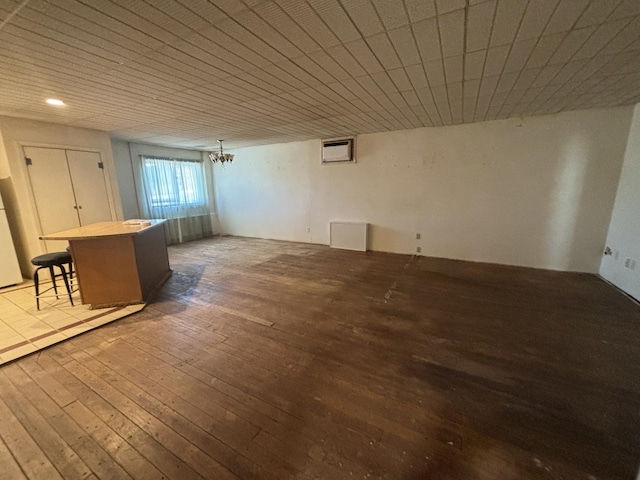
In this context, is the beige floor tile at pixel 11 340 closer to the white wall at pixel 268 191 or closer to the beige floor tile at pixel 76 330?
the beige floor tile at pixel 76 330

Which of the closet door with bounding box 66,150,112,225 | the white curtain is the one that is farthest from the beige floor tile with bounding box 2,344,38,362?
the white curtain

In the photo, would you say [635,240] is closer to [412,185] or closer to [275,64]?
[412,185]

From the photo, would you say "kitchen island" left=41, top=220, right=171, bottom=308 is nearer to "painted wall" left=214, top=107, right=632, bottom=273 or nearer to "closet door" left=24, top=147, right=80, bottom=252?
"closet door" left=24, top=147, right=80, bottom=252

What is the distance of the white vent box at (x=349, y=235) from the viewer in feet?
18.7

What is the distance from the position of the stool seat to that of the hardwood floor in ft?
3.98

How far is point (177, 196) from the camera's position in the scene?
270 inches

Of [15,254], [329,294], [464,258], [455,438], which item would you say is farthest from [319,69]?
[15,254]

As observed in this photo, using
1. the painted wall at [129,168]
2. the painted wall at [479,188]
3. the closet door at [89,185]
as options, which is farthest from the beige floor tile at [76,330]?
the painted wall at [479,188]

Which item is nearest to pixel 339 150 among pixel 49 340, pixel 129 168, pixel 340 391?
pixel 129 168

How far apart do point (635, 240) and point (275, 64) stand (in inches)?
187

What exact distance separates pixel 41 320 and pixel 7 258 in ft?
6.18

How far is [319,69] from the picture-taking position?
7.91 feet

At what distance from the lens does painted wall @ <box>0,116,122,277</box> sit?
148 inches

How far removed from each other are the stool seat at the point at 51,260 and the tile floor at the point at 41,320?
1.78 feet
